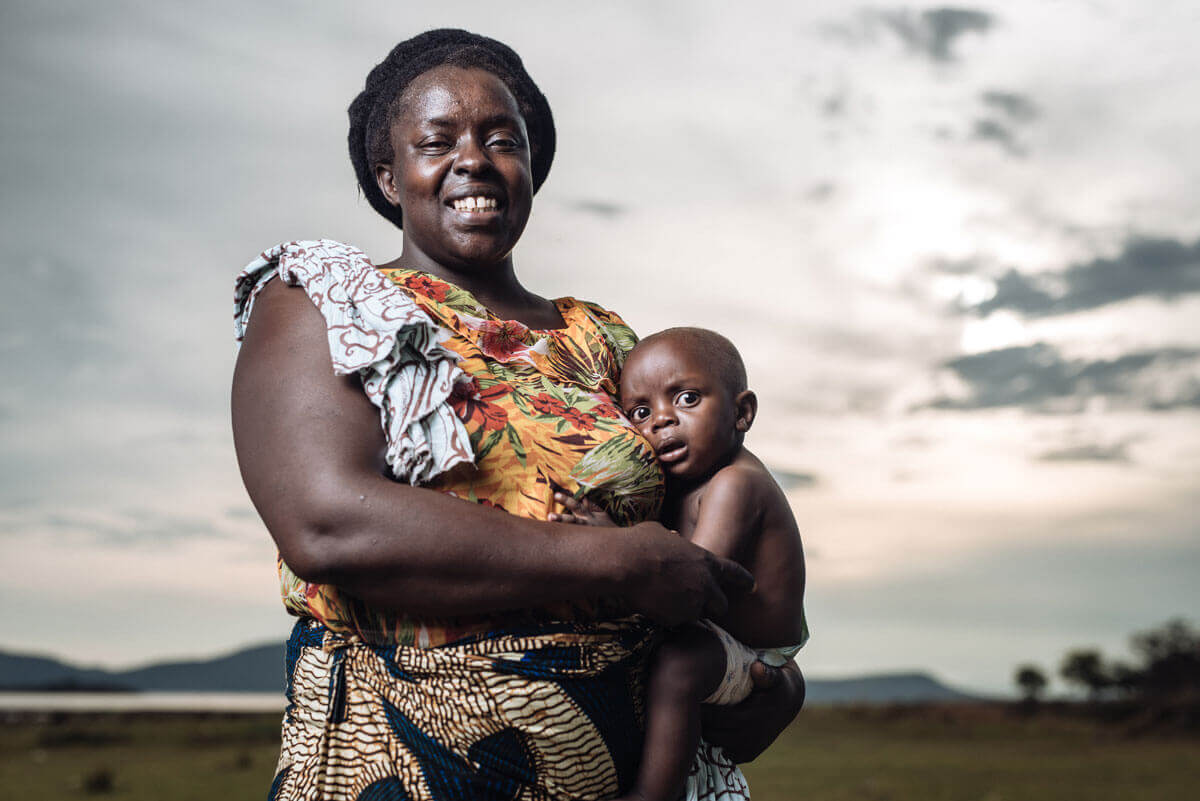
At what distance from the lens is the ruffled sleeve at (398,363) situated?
1953 mm

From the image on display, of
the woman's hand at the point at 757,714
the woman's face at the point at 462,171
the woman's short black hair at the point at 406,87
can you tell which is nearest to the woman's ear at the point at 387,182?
the woman's short black hair at the point at 406,87

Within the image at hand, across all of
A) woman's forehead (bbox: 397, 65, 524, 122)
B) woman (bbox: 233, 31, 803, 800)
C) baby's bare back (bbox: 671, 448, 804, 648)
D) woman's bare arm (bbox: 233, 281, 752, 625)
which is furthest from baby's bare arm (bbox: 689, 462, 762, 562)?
woman's forehead (bbox: 397, 65, 524, 122)

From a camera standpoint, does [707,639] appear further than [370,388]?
Yes

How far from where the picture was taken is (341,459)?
6.19 ft

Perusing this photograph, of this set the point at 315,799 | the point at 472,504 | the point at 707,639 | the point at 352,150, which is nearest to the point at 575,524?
the point at 472,504

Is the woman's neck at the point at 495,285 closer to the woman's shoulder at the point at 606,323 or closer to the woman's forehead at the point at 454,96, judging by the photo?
the woman's shoulder at the point at 606,323

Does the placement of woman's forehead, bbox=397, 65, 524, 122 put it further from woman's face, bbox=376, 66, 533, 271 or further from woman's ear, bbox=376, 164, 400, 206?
woman's ear, bbox=376, 164, 400, 206

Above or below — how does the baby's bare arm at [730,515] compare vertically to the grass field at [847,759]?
above

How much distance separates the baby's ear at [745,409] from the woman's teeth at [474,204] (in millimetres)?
783

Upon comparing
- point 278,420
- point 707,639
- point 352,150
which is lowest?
point 707,639

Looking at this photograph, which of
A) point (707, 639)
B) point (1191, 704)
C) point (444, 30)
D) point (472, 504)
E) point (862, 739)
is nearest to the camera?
point (472, 504)

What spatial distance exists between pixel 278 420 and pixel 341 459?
0.17 metres

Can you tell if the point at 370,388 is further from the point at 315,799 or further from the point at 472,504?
the point at 315,799

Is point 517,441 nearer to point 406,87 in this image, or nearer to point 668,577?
point 668,577
